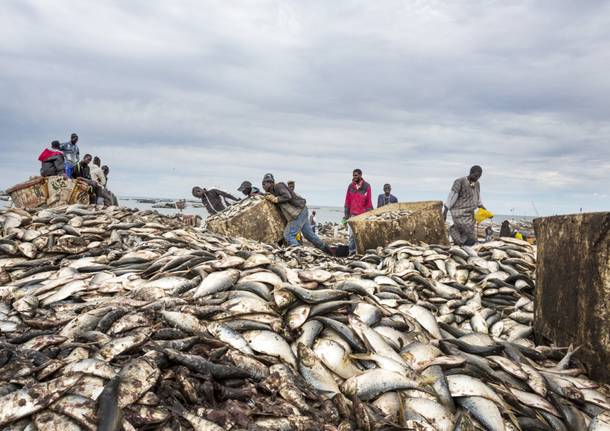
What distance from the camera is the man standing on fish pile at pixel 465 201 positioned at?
902 cm

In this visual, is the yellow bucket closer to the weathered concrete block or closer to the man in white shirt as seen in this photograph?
the weathered concrete block

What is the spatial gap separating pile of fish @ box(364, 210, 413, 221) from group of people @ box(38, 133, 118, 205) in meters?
7.97

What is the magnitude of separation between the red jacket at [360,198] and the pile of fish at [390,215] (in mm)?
1643

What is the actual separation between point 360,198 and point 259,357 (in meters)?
8.33

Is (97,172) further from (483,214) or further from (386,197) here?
(483,214)

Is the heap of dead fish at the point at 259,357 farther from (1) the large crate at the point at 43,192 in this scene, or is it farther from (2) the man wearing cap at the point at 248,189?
(1) the large crate at the point at 43,192

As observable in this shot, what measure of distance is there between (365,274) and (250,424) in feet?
9.96

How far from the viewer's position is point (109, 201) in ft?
45.1

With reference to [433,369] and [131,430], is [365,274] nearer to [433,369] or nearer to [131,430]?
[433,369]

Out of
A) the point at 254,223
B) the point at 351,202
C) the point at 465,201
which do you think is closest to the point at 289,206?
the point at 254,223

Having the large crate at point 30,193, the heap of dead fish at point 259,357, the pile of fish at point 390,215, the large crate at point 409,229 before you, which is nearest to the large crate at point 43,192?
the large crate at point 30,193

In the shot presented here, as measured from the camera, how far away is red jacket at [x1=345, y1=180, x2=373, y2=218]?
432 inches

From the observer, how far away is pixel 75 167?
1288 cm

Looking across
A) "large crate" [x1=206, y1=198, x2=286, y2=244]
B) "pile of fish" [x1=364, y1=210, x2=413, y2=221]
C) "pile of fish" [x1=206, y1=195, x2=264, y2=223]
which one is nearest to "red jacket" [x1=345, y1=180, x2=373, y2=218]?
"pile of fish" [x1=364, y1=210, x2=413, y2=221]
